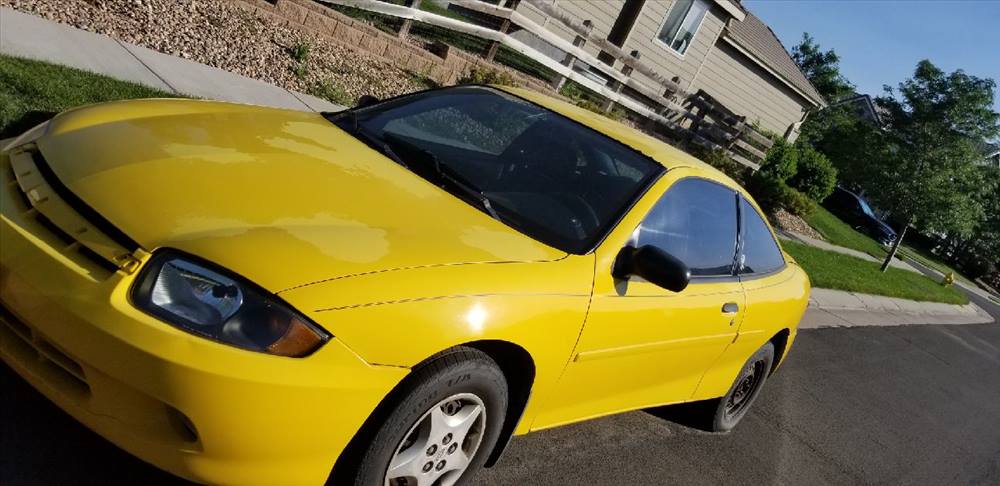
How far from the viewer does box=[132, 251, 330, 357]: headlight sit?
2.33 m

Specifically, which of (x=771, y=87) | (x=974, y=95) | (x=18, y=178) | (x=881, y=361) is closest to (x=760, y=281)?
(x=18, y=178)

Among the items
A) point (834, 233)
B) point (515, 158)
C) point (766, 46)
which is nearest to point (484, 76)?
point (515, 158)

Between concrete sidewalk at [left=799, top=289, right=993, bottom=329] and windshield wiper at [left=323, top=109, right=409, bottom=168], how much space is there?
777 cm

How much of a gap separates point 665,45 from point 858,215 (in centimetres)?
1458

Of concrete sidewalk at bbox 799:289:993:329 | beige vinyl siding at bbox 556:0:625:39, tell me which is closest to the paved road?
concrete sidewalk at bbox 799:289:993:329

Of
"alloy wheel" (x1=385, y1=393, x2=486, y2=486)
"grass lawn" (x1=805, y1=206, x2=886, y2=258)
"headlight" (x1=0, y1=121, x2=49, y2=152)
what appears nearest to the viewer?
"alloy wheel" (x1=385, y1=393, x2=486, y2=486)

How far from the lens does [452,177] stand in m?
3.61

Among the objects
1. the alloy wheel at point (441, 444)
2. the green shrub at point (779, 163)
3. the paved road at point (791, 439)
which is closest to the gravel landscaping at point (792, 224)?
the green shrub at point (779, 163)

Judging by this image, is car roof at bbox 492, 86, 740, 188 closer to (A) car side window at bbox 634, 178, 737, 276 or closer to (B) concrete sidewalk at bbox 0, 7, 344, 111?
(A) car side window at bbox 634, 178, 737, 276

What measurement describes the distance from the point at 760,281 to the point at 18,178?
3.76 metres

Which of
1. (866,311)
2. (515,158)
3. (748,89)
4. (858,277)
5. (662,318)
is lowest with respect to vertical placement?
(866,311)

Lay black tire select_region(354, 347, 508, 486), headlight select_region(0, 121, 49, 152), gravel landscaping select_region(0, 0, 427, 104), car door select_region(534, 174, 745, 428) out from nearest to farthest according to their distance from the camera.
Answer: black tire select_region(354, 347, 508, 486)
headlight select_region(0, 121, 49, 152)
car door select_region(534, 174, 745, 428)
gravel landscaping select_region(0, 0, 427, 104)

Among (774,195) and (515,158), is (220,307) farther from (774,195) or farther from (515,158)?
(774,195)

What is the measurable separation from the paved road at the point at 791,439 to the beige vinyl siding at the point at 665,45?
498 inches
